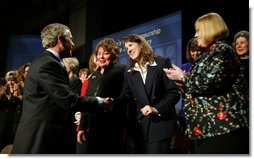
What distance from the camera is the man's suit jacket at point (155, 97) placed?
248cm

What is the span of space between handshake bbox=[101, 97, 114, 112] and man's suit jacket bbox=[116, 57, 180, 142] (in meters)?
0.14

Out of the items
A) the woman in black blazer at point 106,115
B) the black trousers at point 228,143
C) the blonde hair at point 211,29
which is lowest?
the black trousers at point 228,143

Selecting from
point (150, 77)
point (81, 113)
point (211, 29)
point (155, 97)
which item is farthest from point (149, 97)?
point (211, 29)

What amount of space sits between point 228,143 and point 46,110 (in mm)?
1119

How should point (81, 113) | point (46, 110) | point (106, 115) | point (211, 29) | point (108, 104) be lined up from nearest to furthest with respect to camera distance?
point (211, 29)
point (46, 110)
point (108, 104)
point (106, 115)
point (81, 113)

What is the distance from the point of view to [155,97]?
8.52ft

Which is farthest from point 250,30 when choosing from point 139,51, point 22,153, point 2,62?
point 2,62

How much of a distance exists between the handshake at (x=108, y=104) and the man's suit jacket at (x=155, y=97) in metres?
0.14

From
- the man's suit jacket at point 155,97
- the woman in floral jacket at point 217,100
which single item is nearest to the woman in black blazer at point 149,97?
the man's suit jacket at point 155,97

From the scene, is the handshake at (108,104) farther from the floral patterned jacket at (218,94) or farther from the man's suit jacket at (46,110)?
the floral patterned jacket at (218,94)

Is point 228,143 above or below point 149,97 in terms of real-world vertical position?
below

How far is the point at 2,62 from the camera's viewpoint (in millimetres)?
4680

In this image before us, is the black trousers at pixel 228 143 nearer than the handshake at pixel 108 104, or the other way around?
the black trousers at pixel 228 143

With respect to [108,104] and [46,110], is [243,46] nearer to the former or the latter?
[108,104]
